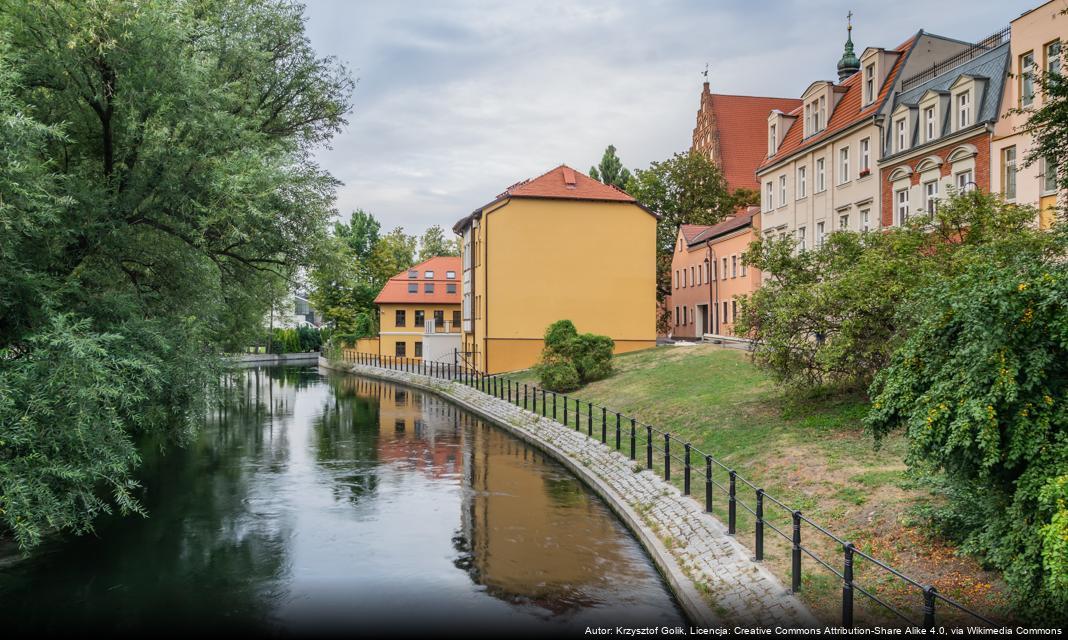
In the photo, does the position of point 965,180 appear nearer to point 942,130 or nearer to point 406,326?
point 942,130

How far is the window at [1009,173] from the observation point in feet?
79.7

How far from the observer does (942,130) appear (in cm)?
2761

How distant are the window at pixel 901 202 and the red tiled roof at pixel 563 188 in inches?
687

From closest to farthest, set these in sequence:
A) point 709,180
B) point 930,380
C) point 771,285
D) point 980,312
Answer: point 980,312, point 930,380, point 771,285, point 709,180

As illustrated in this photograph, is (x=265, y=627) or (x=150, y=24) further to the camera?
(x=150, y=24)

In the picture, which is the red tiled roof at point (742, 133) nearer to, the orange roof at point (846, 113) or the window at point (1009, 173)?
the orange roof at point (846, 113)

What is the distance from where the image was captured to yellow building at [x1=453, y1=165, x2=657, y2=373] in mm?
44094

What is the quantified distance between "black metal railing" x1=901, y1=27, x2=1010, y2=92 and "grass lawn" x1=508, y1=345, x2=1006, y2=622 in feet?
45.5

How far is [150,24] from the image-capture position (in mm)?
12742

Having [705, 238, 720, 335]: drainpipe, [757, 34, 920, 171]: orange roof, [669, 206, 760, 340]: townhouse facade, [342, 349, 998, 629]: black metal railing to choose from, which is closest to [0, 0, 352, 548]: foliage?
[342, 349, 998, 629]: black metal railing

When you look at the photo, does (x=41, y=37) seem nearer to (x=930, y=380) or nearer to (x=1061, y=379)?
(x=930, y=380)

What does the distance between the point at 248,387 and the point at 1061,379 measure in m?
47.0

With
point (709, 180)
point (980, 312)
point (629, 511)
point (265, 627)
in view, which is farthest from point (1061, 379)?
point (709, 180)

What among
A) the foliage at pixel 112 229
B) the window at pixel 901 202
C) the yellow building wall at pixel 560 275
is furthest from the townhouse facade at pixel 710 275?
the foliage at pixel 112 229
